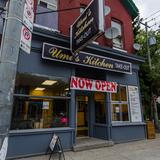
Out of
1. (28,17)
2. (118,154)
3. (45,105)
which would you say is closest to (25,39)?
(28,17)

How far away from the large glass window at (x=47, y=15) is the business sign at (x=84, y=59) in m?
1.34

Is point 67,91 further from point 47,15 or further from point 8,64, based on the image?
point 8,64

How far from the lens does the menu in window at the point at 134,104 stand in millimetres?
9586

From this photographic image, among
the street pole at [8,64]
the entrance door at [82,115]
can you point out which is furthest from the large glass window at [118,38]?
the street pole at [8,64]

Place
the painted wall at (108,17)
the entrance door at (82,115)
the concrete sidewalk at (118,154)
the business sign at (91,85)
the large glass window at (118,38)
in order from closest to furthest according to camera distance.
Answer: the concrete sidewalk at (118,154)
the business sign at (91,85)
the painted wall at (108,17)
the entrance door at (82,115)
the large glass window at (118,38)

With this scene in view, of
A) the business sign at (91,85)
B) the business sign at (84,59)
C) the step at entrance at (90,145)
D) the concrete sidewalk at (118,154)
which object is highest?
the business sign at (84,59)

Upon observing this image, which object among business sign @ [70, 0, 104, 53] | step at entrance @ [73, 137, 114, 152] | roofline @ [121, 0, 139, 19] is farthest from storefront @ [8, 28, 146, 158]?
roofline @ [121, 0, 139, 19]

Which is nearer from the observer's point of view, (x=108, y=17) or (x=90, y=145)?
(x=90, y=145)

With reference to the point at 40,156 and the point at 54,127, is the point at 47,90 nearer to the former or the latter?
the point at 54,127

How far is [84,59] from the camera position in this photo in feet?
26.2

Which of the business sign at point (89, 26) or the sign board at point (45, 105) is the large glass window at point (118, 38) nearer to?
the business sign at point (89, 26)

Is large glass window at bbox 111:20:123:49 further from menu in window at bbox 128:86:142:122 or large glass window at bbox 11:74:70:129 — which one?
large glass window at bbox 11:74:70:129

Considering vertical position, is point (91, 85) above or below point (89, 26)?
below

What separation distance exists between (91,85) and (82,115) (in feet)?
7.40
